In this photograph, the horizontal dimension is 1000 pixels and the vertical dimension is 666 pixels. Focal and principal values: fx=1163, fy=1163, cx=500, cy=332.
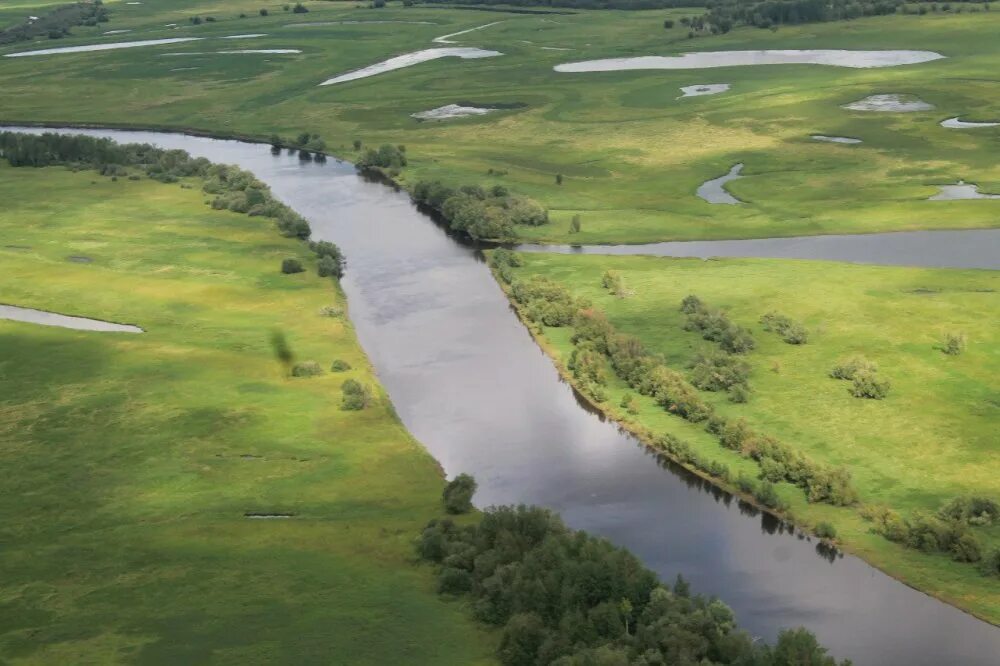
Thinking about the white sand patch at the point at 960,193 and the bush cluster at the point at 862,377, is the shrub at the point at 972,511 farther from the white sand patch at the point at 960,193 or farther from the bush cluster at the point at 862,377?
the white sand patch at the point at 960,193

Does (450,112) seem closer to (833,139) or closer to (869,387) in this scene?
(833,139)

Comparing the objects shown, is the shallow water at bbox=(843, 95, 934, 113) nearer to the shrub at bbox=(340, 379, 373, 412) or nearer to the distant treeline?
the distant treeline

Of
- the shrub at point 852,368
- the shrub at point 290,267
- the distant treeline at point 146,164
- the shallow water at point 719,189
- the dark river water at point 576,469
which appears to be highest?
the distant treeline at point 146,164

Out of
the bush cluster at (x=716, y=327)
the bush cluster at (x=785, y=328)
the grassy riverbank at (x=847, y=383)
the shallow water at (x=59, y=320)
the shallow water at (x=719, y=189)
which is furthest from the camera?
the shallow water at (x=719, y=189)

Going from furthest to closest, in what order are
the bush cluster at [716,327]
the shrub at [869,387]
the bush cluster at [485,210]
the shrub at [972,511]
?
the bush cluster at [485,210]
the bush cluster at [716,327]
the shrub at [869,387]
the shrub at [972,511]

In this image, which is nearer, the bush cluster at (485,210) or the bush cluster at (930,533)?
the bush cluster at (930,533)

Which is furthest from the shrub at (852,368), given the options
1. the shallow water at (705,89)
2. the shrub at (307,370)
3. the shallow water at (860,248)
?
the shallow water at (705,89)

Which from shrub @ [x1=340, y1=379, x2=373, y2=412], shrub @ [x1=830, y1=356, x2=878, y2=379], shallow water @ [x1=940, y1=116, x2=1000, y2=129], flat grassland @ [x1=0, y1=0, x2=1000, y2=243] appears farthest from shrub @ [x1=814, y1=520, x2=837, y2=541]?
shallow water @ [x1=940, y1=116, x2=1000, y2=129]

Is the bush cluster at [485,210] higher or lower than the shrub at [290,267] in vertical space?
higher
